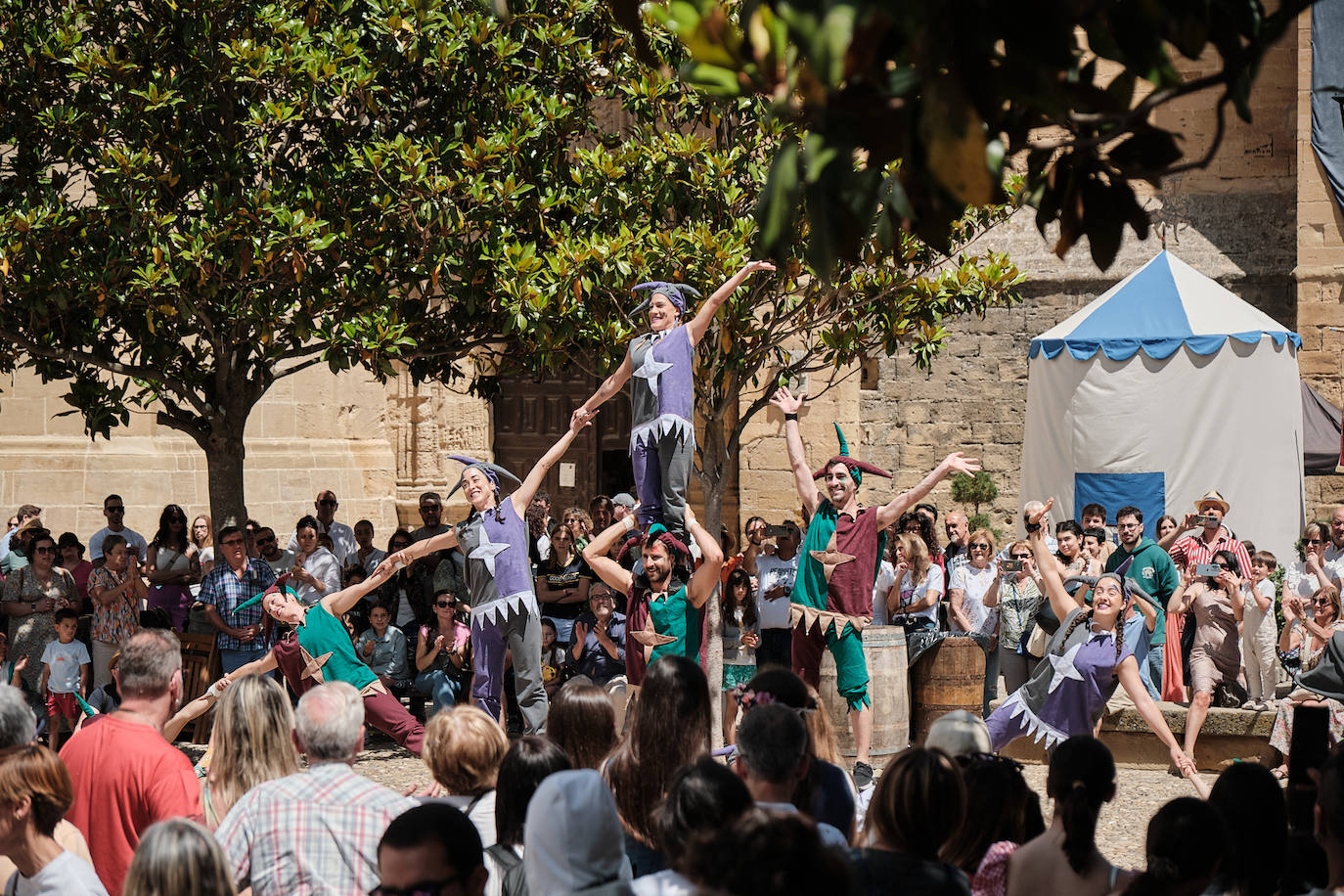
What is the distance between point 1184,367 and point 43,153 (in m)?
11.4

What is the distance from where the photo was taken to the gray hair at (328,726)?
12.9ft

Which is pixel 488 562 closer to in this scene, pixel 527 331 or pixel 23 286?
pixel 527 331

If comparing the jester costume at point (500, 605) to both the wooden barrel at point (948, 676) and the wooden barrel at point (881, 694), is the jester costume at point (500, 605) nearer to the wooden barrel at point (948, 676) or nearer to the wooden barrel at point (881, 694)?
the wooden barrel at point (881, 694)

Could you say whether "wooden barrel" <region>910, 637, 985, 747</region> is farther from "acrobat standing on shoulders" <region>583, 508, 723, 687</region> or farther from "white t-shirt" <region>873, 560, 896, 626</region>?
"acrobat standing on shoulders" <region>583, 508, 723, 687</region>

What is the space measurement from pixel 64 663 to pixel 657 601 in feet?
15.2

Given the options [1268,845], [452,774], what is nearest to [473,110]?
[452,774]

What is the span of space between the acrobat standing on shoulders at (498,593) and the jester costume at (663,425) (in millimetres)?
563

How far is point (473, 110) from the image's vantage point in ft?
34.0

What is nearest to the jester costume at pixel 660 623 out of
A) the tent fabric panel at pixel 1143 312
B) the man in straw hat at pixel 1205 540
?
the man in straw hat at pixel 1205 540

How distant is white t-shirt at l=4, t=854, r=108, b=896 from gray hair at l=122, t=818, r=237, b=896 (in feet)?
2.15

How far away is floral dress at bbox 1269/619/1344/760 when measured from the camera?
24.0 feet

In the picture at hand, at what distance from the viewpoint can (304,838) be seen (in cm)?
367

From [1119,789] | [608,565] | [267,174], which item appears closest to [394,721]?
[608,565]

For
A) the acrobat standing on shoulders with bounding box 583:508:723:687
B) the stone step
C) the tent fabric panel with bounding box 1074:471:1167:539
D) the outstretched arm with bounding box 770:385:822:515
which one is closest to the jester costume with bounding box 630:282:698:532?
the acrobat standing on shoulders with bounding box 583:508:723:687
